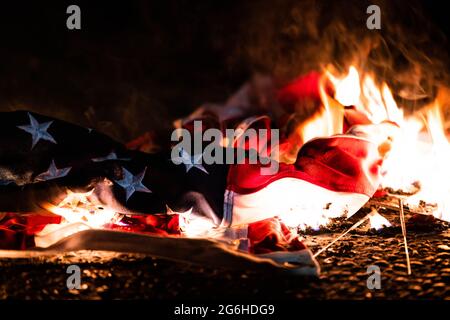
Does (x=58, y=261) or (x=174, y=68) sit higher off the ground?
(x=174, y=68)

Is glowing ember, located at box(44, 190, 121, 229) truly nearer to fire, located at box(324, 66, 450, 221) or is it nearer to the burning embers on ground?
the burning embers on ground

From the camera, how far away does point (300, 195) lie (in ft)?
14.3

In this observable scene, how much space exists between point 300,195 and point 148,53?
4.44m

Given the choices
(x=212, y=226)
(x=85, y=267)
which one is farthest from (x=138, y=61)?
(x=85, y=267)

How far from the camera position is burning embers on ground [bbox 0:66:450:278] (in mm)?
4012

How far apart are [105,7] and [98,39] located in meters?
0.58

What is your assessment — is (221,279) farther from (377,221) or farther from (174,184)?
(377,221)

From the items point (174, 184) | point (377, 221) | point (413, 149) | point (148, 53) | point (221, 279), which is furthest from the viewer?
point (148, 53)

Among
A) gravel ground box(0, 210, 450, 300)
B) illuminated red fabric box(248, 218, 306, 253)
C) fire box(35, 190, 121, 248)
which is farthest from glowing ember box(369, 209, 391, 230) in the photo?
fire box(35, 190, 121, 248)

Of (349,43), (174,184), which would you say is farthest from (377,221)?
(349,43)

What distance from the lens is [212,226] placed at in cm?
428

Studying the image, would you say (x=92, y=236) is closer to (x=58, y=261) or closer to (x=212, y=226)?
(x=58, y=261)
